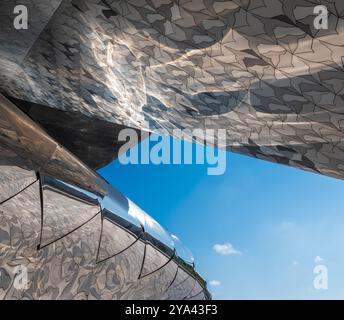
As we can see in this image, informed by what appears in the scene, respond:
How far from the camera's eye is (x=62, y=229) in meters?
5.82

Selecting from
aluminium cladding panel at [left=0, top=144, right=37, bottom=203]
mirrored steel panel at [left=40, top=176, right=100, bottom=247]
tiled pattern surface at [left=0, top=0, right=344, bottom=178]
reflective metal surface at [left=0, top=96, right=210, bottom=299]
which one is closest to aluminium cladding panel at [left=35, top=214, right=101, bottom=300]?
reflective metal surface at [left=0, top=96, right=210, bottom=299]

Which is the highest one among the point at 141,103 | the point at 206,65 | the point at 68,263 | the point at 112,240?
the point at 141,103

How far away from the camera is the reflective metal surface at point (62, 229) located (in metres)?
4.87

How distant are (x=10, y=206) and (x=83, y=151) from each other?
1180 centimetres

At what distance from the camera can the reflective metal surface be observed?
487 centimetres

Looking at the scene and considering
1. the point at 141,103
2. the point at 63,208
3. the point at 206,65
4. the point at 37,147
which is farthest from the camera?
the point at 141,103

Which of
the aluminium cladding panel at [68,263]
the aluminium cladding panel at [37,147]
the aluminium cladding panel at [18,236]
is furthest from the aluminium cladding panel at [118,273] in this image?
the aluminium cladding panel at [37,147]

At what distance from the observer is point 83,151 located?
16.5 m

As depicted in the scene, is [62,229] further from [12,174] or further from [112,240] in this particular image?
[12,174]

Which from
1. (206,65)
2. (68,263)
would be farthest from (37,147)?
(206,65)

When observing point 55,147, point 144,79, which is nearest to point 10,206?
point 55,147

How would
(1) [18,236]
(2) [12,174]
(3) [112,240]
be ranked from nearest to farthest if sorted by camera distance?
1. (2) [12,174]
2. (1) [18,236]
3. (3) [112,240]

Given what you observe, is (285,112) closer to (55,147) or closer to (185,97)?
(185,97)

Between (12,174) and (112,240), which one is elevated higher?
(12,174)
